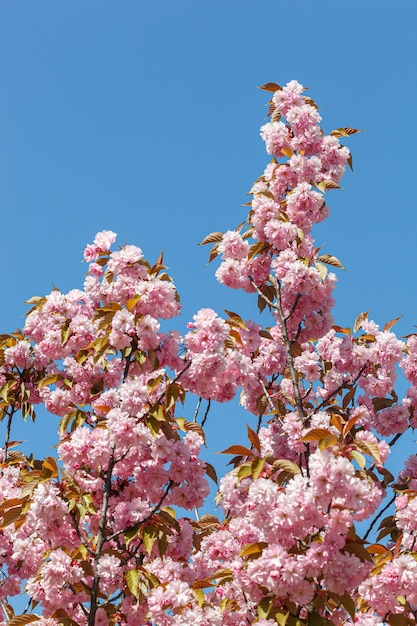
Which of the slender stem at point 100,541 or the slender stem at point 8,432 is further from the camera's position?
the slender stem at point 8,432

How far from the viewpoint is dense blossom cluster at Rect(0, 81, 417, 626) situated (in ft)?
13.2

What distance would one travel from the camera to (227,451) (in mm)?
4129

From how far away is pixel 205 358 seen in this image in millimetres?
4852

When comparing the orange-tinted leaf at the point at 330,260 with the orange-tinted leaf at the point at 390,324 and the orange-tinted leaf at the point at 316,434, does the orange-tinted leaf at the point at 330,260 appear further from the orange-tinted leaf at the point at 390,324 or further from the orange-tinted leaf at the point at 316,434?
the orange-tinted leaf at the point at 316,434

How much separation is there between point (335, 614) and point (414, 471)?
1.98 metres

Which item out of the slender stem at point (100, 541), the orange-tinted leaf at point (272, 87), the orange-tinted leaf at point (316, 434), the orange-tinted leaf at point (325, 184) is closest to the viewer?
the orange-tinted leaf at point (316, 434)

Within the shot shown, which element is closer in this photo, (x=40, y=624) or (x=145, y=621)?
(x=40, y=624)

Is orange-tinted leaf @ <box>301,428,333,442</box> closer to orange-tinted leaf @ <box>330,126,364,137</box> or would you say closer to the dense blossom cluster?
the dense blossom cluster

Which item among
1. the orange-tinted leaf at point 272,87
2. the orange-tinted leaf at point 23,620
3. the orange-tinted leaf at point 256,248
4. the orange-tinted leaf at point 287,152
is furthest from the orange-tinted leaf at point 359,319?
the orange-tinted leaf at point 23,620

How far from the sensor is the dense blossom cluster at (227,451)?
13.2 ft

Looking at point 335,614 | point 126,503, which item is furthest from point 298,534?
point 126,503

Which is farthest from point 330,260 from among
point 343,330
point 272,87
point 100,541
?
point 100,541

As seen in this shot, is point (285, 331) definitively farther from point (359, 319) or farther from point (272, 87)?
point (272, 87)

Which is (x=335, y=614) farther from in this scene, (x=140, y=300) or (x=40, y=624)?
(x=140, y=300)
